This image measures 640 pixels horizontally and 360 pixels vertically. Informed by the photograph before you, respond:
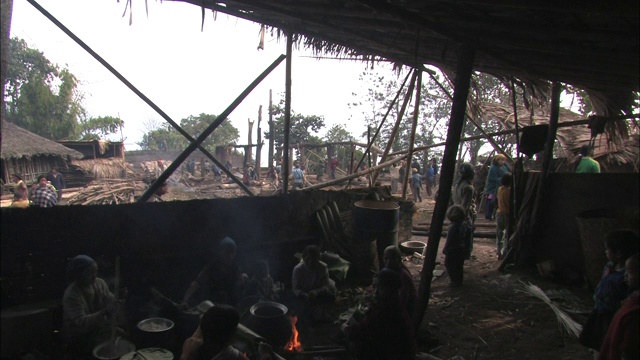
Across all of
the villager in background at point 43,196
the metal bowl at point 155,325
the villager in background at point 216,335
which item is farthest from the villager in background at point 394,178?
the villager in background at point 216,335

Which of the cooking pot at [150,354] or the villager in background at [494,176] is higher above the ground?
the villager in background at [494,176]

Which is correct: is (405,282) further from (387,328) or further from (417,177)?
(417,177)

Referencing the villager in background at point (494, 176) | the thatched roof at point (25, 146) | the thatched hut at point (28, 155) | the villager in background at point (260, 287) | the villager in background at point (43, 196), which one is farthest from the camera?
the thatched hut at point (28, 155)

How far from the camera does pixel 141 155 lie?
3162cm

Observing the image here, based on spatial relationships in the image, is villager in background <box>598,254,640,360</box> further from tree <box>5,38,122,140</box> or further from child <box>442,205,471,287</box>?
tree <box>5,38,122,140</box>

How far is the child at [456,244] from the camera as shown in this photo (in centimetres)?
577

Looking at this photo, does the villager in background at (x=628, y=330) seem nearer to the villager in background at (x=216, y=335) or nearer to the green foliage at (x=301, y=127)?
the villager in background at (x=216, y=335)

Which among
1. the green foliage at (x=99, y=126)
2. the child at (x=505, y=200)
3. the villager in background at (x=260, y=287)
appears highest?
the green foliage at (x=99, y=126)

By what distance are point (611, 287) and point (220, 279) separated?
371 centimetres

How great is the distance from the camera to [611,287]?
2.98 metres

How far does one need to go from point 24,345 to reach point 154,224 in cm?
168

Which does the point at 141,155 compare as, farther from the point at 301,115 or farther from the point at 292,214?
the point at 292,214

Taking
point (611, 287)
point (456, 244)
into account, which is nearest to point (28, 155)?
point (456, 244)

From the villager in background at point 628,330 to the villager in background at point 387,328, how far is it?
4.14 ft
